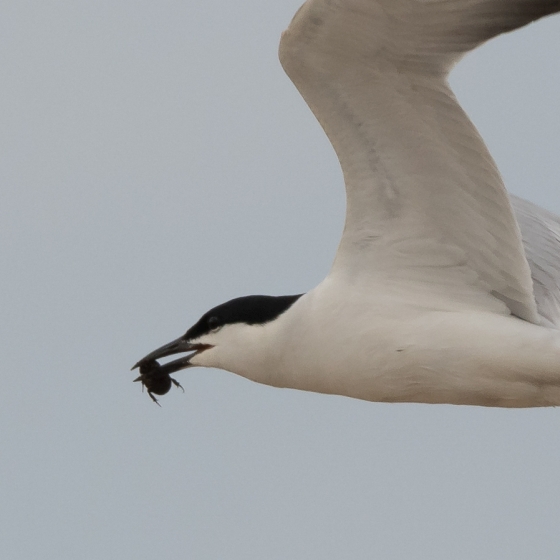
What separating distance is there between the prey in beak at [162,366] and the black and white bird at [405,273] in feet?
0.55

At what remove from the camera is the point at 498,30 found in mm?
7570

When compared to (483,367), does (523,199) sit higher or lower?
higher

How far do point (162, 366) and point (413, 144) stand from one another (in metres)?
2.39

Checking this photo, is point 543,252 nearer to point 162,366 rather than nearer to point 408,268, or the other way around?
point 408,268

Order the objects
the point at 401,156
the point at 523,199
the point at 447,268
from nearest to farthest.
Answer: the point at 401,156
the point at 447,268
the point at 523,199

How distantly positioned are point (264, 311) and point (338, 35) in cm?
212

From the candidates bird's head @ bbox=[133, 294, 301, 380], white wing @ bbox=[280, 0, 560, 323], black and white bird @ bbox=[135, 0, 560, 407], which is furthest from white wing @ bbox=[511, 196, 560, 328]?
bird's head @ bbox=[133, 294, 301, 380]

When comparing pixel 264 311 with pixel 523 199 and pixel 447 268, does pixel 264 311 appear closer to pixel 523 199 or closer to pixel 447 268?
pixel 447 268

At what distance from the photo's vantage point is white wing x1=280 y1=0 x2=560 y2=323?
7523mm

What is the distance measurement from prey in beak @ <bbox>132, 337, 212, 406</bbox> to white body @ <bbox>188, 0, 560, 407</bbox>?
A: 0.79 ft

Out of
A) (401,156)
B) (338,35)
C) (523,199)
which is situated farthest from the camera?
(523,199)

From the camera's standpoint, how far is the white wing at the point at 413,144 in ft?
24.7

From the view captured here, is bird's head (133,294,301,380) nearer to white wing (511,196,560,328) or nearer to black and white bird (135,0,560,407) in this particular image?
black and white bird (135,0,560,407)

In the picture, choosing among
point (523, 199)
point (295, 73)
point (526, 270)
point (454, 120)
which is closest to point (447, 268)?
point (526, 270)
